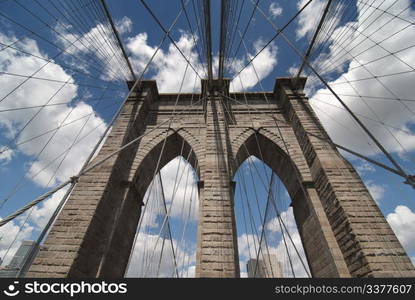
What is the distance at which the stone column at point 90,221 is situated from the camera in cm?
430

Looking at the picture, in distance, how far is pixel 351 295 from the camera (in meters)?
2.56

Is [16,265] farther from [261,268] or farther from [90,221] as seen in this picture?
[90,221]

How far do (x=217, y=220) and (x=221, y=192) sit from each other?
2.77 feet

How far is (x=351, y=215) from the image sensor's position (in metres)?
4.88

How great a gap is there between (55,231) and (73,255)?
92 centimetres

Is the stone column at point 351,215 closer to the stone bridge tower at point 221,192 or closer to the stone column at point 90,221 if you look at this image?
the stone bridge tower at point 221,192

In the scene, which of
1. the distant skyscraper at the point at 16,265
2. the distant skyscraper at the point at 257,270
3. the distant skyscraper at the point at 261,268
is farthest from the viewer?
the distant skyscraper at the point at 257,270

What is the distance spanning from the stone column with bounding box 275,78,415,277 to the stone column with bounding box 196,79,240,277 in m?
2.74

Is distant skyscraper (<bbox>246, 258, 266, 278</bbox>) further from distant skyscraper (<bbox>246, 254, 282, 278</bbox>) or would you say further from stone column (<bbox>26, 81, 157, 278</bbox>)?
stone column (<bbox>26, 81, 157, 278</bbox>)

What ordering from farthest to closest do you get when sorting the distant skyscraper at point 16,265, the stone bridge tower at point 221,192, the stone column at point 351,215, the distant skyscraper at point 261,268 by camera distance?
the distant skyscraper at point 261,268, the stone bridge tower at point 221,192, the stone column at point 351,215, the distant skyscraper at point 16,265

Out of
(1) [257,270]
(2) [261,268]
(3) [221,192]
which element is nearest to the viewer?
(3) [221,192]

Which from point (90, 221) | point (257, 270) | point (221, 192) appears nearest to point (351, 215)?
point (221, 192)

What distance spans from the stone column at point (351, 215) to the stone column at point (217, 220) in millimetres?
2736

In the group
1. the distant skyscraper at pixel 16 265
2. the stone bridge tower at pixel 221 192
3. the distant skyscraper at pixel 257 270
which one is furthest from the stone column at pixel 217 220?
the distant skyscraper at pixel 16 265
